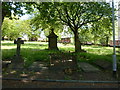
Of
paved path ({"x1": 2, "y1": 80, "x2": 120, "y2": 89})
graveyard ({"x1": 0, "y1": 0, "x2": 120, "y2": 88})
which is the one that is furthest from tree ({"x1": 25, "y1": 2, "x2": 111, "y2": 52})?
paved path ({"x1": 2, "y1": 80, "x2": 120, "y2": 89})

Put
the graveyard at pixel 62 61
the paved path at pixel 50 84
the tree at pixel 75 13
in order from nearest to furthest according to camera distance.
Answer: the paved path at pixel 50 84 → the graveyard at pixel 62 61 → the tree at pixel 75 13

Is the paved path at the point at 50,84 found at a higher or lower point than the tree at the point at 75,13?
lower

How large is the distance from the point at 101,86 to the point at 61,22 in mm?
10554

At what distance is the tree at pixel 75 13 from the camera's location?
37.0 ft

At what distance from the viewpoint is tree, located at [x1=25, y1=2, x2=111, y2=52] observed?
11.3 meters

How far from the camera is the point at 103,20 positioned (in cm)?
1299

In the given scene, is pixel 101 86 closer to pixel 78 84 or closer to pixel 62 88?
pixel 78 84

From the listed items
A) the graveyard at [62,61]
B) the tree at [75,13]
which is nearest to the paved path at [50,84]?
the graveyard at [62,61]

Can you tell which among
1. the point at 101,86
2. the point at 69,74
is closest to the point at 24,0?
the point at 69,74

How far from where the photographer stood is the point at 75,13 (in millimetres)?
14078

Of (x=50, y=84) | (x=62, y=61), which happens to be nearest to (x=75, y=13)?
(x=62, y=61)

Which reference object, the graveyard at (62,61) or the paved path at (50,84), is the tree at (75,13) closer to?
the graveyard at (62,61)

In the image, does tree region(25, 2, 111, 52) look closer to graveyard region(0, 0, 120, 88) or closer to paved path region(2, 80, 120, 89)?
graveyard region(0, 0, 120, 88)

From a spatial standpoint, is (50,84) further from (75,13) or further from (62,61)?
(75,13)
